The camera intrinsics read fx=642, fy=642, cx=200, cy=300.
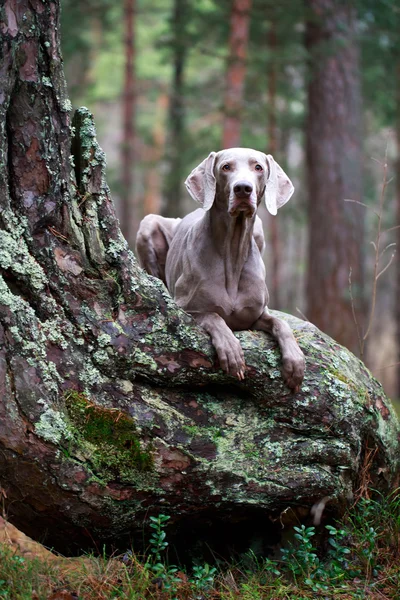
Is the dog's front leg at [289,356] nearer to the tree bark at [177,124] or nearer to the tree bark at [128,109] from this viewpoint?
the tree bark at [177,124]

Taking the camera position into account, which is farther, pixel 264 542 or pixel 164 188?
pixel 164 188

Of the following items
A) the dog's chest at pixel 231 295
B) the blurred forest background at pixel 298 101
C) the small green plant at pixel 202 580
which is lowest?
the small green plant at pixel 202 580

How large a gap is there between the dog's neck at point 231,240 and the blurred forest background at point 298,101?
0.66 metres

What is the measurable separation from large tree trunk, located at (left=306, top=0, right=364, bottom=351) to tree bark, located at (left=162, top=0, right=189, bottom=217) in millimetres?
3341

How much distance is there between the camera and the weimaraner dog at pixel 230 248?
3771mm

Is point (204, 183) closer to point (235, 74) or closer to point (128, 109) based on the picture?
point (235, 74)

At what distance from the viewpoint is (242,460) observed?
3418mm

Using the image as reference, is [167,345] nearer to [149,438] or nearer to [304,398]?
[149,438]

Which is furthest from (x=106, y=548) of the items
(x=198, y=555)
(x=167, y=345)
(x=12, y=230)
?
(x=12, y=230)

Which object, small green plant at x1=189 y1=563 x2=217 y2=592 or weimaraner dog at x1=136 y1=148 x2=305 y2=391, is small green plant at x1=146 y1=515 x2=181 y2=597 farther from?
weimaraner dog at x1=136 y1=148 x2=305 y2=391

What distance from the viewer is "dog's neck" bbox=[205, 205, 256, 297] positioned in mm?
4051

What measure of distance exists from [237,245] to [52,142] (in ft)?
4.64

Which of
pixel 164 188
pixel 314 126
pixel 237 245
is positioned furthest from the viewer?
pixel 164 188

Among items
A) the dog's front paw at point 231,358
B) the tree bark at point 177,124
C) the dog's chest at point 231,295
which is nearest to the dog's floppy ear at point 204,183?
the dog's chest at point 231,295
